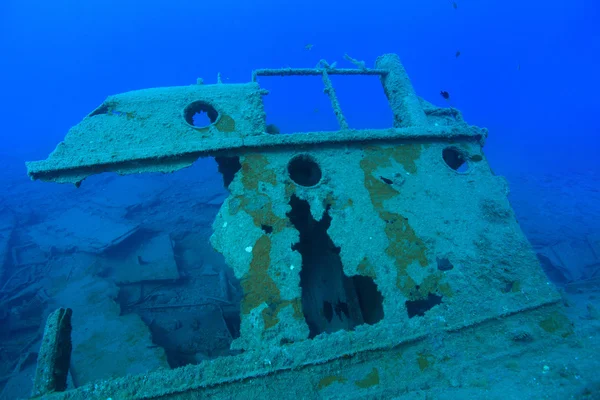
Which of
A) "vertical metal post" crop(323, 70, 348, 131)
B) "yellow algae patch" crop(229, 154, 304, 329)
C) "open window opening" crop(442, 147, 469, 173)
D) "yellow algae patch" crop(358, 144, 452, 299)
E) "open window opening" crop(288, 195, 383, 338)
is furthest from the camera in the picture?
"vertical metal post" crop(323, 70, 348, 131)

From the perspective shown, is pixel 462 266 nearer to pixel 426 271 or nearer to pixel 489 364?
pixel 426 271

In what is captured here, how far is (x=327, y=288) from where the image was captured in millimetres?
4961

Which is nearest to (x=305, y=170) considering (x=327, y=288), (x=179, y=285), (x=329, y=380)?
(x=327, y=288)

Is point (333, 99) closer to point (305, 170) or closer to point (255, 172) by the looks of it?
point (305, 170)

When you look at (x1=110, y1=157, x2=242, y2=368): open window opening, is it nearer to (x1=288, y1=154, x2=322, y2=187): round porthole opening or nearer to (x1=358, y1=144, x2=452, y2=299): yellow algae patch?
(x1=288, y1=154, x2=322, y2=187): round porthole opening

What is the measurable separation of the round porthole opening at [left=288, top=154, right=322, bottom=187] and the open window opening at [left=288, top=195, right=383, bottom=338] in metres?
0.58

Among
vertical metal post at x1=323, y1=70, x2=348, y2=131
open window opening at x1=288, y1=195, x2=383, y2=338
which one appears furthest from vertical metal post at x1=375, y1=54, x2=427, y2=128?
open window opening at x1=288, y1=195, x2=383, y2=338

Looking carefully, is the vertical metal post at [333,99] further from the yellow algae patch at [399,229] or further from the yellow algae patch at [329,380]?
the yellow algae patch at [329,380]

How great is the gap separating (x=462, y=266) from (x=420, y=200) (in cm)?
98

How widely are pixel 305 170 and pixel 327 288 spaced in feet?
6.53

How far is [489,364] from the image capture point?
2738 mm

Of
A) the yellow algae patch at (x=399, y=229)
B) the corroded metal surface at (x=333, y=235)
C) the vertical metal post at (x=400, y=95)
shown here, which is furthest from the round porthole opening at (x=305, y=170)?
the vertical metal post at (x=400, y=95)

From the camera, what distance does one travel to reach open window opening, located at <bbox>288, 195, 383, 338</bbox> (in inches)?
180

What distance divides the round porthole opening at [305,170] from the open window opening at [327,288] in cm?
58
